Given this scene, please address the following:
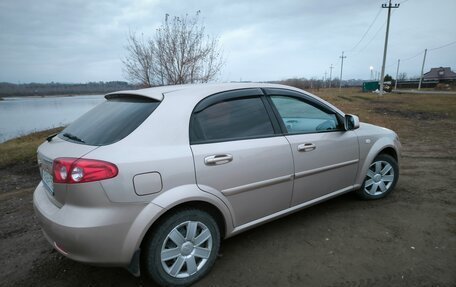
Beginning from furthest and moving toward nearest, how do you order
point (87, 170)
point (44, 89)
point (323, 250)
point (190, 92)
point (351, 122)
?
1. point (44, 89)
2. point (351, 122)
3. point (323, 250)
4. point (190, 92)
5. point (87, 170)

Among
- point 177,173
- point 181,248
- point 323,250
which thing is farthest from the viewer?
point 323,250

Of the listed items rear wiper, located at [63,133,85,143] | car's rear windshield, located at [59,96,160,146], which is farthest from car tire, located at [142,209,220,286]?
rear wiper, located at [63,133,85,143]

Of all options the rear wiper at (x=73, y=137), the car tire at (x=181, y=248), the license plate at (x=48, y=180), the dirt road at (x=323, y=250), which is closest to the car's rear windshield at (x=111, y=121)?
the rear wiper at (x=73, y=137)

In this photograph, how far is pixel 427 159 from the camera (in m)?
6.20

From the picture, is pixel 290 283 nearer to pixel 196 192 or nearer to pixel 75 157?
pixel 196 192

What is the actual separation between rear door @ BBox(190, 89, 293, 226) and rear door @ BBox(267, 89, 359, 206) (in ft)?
0.49

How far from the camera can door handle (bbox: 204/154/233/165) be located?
2.36 metres

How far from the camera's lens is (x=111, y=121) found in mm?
2400

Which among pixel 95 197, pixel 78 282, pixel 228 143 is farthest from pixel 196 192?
pixel 78 282

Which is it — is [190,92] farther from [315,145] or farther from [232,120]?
[315,145]

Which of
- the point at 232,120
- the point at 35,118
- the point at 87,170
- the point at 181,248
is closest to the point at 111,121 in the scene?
the point at 87,170

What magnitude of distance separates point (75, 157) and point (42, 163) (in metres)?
0.60

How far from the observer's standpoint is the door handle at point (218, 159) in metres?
2.36

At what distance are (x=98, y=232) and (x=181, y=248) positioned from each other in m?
0.66
